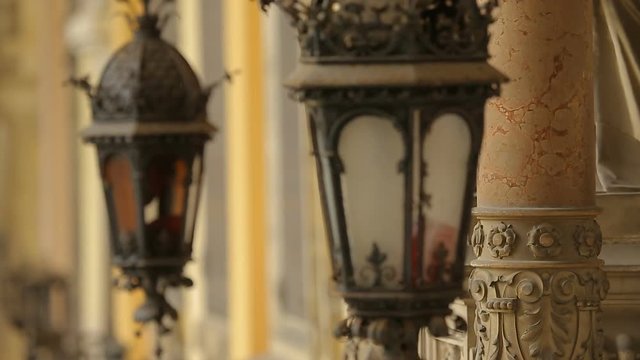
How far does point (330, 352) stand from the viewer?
10.8m

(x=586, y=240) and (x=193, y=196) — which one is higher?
(x=193, y=196)

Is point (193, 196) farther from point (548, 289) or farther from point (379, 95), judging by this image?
point (379, 95)

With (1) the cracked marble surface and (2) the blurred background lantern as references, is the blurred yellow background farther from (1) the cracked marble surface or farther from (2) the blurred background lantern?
(1) the cracked marble surface

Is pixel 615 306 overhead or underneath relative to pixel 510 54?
underneath

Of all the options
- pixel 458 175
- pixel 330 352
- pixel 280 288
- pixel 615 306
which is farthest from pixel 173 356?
pixel 458 175

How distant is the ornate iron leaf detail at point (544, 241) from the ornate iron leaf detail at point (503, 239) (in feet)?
0.15

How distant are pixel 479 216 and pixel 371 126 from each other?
54.6 inches

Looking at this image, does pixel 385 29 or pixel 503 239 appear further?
pixel 503 239

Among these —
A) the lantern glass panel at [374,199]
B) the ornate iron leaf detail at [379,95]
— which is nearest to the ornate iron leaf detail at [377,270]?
the lantern glass panel at [374,199]

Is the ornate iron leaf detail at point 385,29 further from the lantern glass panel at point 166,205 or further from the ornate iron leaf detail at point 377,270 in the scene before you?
the lantern glass panel at point 166,205

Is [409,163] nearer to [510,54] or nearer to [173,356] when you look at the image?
[510,54]

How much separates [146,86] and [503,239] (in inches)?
63.0

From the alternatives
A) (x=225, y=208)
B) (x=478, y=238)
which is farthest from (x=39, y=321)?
(x=478, y=238)

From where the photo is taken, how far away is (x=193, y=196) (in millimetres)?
6809
